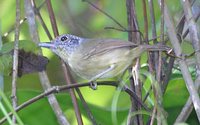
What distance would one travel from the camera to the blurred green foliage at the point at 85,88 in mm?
3283

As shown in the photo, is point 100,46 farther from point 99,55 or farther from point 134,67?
point 134,67

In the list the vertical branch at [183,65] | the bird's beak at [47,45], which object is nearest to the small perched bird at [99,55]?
the bird's beak at [47,45]

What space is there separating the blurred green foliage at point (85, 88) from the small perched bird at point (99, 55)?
22cm

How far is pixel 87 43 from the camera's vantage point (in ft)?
11.1

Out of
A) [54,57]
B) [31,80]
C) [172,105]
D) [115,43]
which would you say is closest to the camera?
[115,43]

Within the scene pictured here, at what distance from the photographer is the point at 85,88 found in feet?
14.4

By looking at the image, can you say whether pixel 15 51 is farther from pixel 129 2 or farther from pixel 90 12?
pixel 90 12

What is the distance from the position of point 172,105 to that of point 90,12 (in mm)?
2384

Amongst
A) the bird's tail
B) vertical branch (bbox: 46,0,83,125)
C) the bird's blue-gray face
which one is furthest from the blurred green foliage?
the bird's tail

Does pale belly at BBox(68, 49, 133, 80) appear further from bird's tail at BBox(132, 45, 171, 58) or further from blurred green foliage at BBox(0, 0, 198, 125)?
blurred green foliage at BBox(0, 0, 198, 125)

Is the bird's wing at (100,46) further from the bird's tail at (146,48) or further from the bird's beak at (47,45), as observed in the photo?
the bird's beak at (47,45)

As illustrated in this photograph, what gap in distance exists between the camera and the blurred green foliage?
3.28 meters

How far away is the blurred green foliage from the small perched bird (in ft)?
0.72

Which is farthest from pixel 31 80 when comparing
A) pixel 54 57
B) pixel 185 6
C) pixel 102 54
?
pixel 185 6
